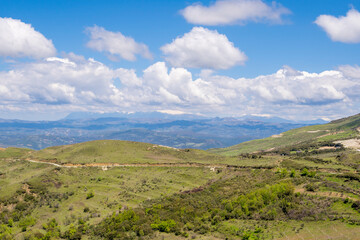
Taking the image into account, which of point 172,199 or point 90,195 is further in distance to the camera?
point 90,195

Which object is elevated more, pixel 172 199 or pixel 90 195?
pixel 172 199

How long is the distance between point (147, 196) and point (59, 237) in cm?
2544

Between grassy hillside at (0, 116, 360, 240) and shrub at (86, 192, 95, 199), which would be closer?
grassy hillside at (0, 116, 360, 240)

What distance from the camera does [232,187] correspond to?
7031cm

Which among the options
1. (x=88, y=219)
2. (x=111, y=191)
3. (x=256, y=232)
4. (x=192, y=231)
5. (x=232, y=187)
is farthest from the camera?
(x=111, y=191)

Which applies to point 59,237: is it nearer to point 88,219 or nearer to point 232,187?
point 88,219

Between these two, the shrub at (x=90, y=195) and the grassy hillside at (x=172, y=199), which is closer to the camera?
the grassy hillside at (x=172, y=199)

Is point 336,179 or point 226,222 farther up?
point 336,179

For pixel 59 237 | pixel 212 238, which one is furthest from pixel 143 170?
pixel 212 238

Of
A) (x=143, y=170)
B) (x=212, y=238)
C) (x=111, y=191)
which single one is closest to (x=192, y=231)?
(x=212, y=238)

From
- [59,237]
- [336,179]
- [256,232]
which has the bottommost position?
[59,237]

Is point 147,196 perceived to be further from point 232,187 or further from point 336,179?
point 336,179

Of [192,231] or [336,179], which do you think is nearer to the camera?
[192,231]

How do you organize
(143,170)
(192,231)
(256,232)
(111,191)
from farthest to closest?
(143,170) → (111,191) → (192,231) → (256,232)
